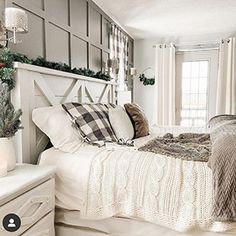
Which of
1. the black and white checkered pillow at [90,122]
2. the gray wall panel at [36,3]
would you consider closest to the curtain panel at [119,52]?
the gray wall panel at [36,3]

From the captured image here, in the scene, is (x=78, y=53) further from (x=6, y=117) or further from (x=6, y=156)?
(x=6, y=156)

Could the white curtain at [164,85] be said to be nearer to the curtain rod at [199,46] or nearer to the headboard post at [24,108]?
the curtain rod at [199,46]

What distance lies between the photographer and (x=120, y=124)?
2418 millimetres

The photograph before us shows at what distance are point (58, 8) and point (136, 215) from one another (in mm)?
2180

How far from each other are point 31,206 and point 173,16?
12.2ft

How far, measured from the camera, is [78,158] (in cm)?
170

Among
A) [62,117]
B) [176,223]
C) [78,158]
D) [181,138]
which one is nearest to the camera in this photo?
[176,223]

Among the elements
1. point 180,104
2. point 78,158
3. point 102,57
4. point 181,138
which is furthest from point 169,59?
point 78,158

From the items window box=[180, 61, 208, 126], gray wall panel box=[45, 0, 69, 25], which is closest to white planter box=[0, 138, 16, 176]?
gray wall panel box=[45, 0, 69, 25]

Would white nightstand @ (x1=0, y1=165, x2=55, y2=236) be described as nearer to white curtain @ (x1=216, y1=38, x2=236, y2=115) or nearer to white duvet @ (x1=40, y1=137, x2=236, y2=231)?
white duvet @ (x1=40, y1=137, x2=236, y2=231)

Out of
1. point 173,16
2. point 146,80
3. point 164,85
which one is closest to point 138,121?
point 173,16

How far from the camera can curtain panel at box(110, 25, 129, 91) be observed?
4.30 m

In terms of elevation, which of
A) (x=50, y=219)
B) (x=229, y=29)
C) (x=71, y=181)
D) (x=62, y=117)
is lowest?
(x=50, y=219)

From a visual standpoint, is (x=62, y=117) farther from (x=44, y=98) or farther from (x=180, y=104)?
(x=180, y=104)
